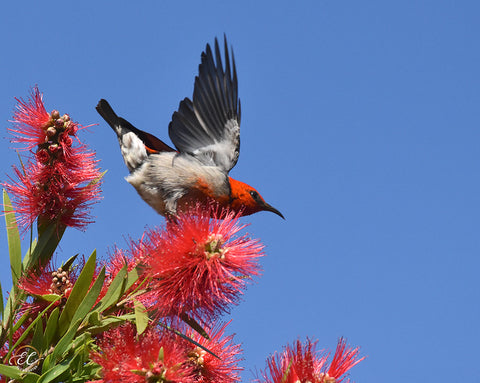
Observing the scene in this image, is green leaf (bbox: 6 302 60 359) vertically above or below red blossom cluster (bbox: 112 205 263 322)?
below

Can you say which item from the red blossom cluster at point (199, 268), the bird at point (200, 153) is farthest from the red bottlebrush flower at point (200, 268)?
the bird at point (200, 153)

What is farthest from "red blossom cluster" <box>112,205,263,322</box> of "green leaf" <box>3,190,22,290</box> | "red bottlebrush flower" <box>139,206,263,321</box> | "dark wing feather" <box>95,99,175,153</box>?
"dark wing feather" <box>95,99,175,153</box>

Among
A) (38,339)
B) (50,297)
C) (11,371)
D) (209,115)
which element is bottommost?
(11,371)

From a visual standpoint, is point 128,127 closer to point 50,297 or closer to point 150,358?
point 50,297

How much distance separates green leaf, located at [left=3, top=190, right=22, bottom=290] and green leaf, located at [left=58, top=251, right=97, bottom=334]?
32cm

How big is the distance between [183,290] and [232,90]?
243cm

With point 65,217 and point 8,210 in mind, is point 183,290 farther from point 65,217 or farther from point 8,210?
point 8,210

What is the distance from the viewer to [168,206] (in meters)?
4.23

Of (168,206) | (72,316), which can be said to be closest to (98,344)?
(72,316)

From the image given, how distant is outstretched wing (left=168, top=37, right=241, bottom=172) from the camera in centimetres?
434

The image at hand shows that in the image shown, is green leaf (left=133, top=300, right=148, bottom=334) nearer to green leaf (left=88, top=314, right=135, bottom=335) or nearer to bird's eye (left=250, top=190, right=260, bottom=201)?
green leaf (left=88, top=314, right=135, bottom=335)

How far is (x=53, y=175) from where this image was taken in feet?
8.64

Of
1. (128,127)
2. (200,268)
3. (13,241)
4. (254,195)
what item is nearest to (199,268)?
(200,268)

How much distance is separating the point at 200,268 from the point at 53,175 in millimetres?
808
